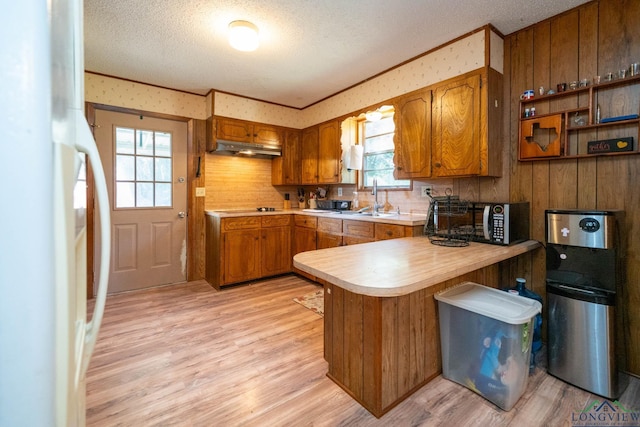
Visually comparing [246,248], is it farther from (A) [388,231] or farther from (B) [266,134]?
(A) [388,231]

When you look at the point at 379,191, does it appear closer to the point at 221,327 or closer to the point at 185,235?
the point at 221,327

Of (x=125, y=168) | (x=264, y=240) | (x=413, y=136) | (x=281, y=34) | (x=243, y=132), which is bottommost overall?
(x=264, y=240)

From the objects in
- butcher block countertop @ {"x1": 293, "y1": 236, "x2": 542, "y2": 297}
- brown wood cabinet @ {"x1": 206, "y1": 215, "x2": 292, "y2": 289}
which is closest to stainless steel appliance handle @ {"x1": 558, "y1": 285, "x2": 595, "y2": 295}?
butcher block countertop @ {"x1": 293, "y1": 236, "x2": 542, "y2": 297}

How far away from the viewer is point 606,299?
164 centimetres

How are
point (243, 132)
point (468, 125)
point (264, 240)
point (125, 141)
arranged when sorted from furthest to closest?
1. point (243, 132)
2. point (264, 240)
3. point (125, 141)
4. point (468, 125)

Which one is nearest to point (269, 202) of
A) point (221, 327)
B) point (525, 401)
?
point (221, 327)

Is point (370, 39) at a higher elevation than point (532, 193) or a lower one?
higher

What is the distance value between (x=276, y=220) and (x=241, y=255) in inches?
25.3

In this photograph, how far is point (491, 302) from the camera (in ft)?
5.29

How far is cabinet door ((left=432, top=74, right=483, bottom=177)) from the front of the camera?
2.35 metres

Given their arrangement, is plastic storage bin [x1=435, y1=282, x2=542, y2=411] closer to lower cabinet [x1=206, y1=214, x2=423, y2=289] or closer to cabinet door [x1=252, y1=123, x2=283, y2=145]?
lower cabinet [x1=206, y1=214, x2=423, y2=289]

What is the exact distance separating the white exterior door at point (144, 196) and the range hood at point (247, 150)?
0.55 metres

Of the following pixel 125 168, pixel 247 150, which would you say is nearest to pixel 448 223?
pixel 247 150

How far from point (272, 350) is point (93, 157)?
193cm
